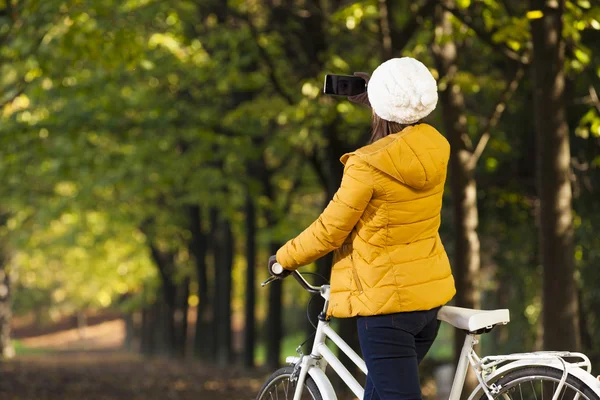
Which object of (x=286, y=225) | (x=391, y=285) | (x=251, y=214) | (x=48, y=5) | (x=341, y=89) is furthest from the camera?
(x=251, y=214)

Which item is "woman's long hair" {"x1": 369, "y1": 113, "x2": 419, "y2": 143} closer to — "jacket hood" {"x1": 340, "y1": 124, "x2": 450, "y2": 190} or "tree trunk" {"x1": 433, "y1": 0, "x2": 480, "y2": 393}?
"jacket hood" {"x1": 340, "y1": 124, "x2": 450, "y2": 190}

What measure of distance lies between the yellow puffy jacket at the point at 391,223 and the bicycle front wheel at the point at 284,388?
0.73 meters

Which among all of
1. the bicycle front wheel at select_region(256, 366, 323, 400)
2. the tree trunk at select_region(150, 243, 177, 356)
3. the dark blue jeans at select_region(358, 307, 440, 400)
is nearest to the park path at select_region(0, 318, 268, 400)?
the tree trunk at select_region(150, 243, 177, 356)

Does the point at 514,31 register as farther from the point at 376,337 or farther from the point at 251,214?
the point at 251,214

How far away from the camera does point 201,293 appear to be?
30.4 meters

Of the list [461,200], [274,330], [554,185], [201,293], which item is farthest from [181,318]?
[554,185]

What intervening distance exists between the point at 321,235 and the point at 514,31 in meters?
5.73

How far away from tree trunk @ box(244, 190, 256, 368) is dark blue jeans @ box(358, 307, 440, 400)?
18.6 m

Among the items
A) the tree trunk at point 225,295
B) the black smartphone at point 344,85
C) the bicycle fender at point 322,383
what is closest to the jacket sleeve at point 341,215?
the black smartphone at point 344,85

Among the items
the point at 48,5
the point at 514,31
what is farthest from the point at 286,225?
the point at 514,31

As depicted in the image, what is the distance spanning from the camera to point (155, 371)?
2456 centimetres

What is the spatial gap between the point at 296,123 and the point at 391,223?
12456 mm

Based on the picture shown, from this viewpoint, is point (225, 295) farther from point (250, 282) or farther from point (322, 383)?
point (322, 383)

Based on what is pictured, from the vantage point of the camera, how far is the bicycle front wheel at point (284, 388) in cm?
522
